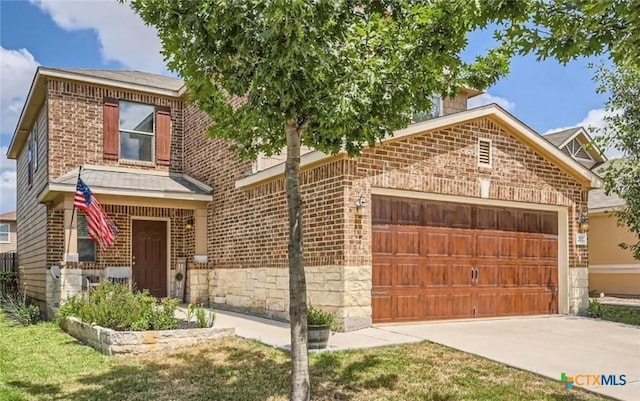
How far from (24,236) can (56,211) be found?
247 inches

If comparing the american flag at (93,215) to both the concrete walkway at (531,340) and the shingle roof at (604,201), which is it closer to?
the concrete walkway at (531,340)

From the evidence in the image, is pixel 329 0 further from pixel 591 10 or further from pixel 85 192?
pixel 85 192

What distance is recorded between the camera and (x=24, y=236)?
62.6 feet

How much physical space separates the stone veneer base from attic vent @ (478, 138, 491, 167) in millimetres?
6118

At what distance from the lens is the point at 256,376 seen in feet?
22.4

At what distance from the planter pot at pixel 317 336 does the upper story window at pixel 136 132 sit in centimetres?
951

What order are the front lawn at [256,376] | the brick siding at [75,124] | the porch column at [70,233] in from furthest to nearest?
the brick siding at [75,124] < the porch column at [70,233] < the front lawn at [256,376]

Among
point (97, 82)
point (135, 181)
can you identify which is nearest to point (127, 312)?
point (135, 181)

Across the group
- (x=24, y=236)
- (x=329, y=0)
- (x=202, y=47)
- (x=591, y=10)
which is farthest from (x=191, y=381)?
(x=24, y=236)

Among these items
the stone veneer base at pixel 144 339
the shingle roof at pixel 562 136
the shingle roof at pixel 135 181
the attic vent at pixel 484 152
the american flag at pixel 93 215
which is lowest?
the stone veneer base at pixel 144 339

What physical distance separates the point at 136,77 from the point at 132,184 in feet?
14.2

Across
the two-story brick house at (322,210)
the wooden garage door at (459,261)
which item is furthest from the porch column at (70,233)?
the wooden garage door at (459,261)

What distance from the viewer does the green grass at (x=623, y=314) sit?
11.9 m

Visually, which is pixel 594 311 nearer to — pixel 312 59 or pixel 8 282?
pixel 312 59
